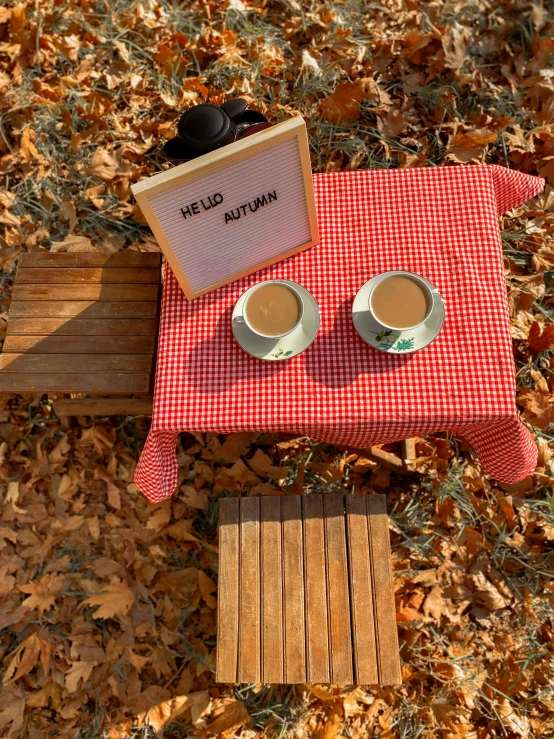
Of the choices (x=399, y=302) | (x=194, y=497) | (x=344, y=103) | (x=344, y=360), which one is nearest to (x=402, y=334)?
(x=399, y=302)

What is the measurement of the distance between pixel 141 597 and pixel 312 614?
107 cm

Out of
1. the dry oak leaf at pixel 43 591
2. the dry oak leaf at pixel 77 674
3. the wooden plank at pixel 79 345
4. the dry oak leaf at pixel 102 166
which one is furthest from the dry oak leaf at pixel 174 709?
the dry oak leaf at pixel 102 166

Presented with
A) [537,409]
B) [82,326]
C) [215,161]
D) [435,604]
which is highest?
[215,161]

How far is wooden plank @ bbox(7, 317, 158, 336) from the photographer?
2125 millimetres

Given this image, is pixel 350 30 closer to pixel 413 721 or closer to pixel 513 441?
pixel 513 441

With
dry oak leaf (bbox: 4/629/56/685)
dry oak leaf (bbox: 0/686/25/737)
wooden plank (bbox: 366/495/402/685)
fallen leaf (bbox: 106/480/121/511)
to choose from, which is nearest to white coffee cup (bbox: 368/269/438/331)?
wooden plank (bbox: 366/495/402/685)

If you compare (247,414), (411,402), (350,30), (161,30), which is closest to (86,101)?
(161,30)

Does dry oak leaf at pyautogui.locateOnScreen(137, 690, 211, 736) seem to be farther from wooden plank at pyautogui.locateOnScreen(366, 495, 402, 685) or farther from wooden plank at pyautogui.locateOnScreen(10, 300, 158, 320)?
wooden plank at pyautogui.locateOnScreen(10, 300, 158, 320)

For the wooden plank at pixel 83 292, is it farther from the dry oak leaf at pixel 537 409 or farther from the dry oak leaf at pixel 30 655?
the dry oak leaf at pixel 537 409

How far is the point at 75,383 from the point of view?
2053 millimetres

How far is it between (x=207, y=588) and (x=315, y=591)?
835 mm

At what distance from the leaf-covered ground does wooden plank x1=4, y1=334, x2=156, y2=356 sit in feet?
2.42

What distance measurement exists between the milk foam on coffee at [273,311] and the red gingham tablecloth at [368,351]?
0.13 metres

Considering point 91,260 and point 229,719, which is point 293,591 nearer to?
point 229,719
